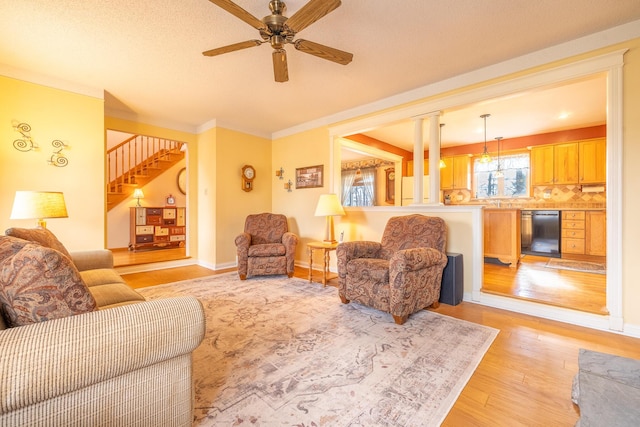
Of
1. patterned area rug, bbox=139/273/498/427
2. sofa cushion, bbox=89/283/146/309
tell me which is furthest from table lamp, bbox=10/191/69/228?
patterned area rug, bbox=139/273/498/427

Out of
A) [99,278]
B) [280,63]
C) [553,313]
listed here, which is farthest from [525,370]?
→ [99,278]

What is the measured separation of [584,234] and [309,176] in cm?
523

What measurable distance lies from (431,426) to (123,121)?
527 centimetres

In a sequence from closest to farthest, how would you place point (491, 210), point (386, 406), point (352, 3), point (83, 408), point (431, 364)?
point (83, 408)
point (386, 406)
point (431, 364)
point (352, 3)
point (491, 210)

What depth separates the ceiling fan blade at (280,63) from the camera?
84.6 inches

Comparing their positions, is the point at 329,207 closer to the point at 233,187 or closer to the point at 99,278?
the point at 233,187

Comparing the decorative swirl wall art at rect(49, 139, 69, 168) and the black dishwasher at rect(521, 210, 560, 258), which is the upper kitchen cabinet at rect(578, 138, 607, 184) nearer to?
the black dishwasher at rect(521, 210, 560, 258)

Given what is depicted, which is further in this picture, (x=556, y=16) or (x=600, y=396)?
(x=556, y=16)

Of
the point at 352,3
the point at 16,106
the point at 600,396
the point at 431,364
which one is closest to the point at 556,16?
the point at 352,3

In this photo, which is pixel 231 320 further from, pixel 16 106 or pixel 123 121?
pixel 123 121

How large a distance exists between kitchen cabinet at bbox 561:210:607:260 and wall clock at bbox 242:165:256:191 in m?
6.02

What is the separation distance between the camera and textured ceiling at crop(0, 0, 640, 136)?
2.05 metres

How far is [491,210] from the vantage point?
4.83 metres

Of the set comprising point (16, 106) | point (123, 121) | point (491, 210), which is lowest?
point (491, 210)
